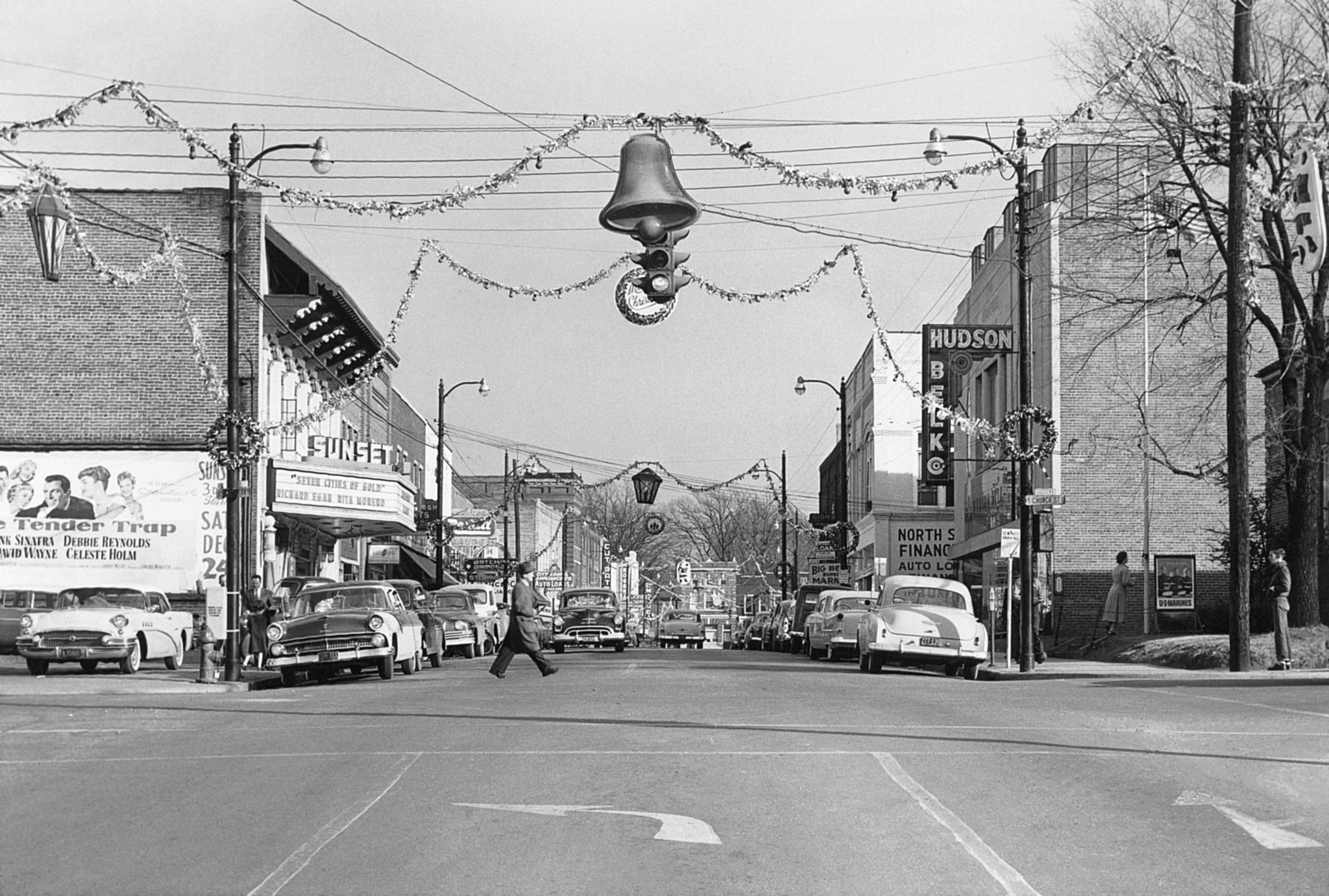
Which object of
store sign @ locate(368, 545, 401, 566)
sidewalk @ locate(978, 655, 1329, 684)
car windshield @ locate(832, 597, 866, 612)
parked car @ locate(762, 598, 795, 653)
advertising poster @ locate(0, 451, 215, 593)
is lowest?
parked car @ locate(762, 598, 795, 653)

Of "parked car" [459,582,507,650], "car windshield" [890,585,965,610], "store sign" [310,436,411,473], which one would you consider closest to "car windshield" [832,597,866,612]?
"car windshield" [890,585,965,610]

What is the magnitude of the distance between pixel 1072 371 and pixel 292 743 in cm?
3053

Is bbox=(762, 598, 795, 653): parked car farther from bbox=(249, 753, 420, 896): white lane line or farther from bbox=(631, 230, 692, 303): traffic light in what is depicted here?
bbox=(249, 753, 420, 896): white lane line

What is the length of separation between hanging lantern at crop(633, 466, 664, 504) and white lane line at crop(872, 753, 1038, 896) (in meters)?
38.4

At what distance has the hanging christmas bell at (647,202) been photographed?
13.6 metres

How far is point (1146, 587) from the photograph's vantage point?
3947 centimetres

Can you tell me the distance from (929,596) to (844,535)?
3347cm

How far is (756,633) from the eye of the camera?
5450 cm

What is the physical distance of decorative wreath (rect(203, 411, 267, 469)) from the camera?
26625mm

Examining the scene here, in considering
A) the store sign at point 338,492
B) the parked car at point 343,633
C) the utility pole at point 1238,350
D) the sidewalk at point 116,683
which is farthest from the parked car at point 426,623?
the utility pole at point 1238,350

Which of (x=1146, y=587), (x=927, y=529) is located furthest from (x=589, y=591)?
(x=927, y=529)

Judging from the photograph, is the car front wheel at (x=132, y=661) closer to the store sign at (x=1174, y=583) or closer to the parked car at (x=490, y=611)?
the parked car at (x=490, y=611)

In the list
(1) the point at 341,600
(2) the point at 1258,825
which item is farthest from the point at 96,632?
(2) the point at 1258,825

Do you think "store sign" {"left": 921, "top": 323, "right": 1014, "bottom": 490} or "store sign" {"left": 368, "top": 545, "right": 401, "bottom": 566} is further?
"store sign" {"left": 368, "top": 545, "right": 401, "bottom": 566}
